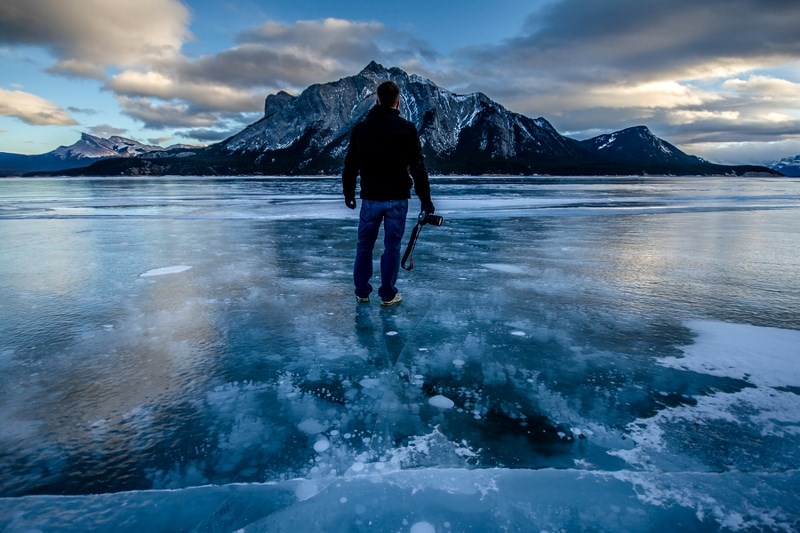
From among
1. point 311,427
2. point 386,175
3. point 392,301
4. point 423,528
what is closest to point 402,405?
point 311,427

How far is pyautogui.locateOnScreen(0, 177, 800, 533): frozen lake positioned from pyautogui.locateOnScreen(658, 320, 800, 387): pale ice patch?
22 mm

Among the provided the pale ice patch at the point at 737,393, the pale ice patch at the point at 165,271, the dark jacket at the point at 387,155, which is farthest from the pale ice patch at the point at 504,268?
the pale ice patch at the point at 165,271

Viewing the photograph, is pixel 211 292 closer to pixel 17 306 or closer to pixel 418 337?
pixel 17 306

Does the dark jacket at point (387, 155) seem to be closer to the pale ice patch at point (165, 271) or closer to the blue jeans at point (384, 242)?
the blue jeans at point (384, 242)

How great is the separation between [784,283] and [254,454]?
667 centimetres

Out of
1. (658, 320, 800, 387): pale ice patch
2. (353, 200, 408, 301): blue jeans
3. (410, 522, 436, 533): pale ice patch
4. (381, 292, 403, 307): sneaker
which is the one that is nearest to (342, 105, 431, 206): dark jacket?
(353, 200, 408, 301): blue jeans

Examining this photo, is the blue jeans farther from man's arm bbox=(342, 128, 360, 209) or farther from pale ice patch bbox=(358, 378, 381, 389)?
pale ice patch bbox=(358, 378, 381, 389)

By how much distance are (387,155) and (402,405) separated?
2767 mm

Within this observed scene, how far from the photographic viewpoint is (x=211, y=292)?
5219mm

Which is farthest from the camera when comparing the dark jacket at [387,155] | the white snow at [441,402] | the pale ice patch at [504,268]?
the pale ice patch at [504,268]

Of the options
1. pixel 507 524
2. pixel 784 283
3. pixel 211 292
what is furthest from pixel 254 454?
pixel 784 283

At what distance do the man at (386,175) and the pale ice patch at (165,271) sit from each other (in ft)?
10.6

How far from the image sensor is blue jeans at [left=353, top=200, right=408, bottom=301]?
15.4 ft

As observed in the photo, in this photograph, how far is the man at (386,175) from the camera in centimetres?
450
